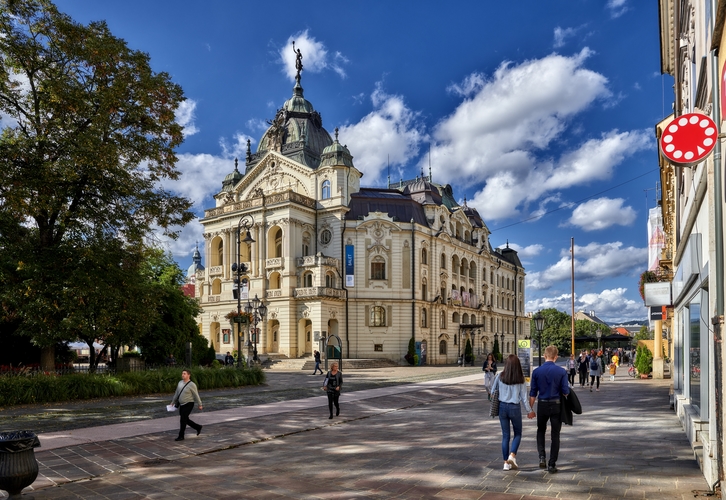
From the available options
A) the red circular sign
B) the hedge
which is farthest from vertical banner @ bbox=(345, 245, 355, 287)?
the red circular sign

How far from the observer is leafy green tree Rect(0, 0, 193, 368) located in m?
18.7

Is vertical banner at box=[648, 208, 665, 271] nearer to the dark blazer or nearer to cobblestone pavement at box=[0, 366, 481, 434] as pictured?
cobblestone pavement at box=[0, 366, 481, 434]

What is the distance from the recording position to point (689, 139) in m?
6.50

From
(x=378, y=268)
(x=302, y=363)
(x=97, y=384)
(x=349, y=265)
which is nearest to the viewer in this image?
(x=97, y=384)

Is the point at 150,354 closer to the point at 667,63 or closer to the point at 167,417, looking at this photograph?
the point at 167,417

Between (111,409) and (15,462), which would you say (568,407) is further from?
(111,409)

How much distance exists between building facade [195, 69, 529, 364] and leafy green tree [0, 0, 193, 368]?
27810 mm

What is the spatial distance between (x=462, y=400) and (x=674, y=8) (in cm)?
1474

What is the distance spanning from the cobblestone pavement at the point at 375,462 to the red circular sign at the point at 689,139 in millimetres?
4440

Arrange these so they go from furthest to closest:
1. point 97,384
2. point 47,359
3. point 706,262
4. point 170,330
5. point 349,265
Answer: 1. point 349,265
2. point 170,330
3. point 47,359
4. point 97,384
5. point 706,262

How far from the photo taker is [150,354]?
94.7 ft

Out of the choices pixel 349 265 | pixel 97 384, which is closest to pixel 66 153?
pixel 97 384

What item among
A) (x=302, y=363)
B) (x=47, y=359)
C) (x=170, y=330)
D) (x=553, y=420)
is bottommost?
(x=302, y=363)

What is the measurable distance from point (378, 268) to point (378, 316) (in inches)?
183
